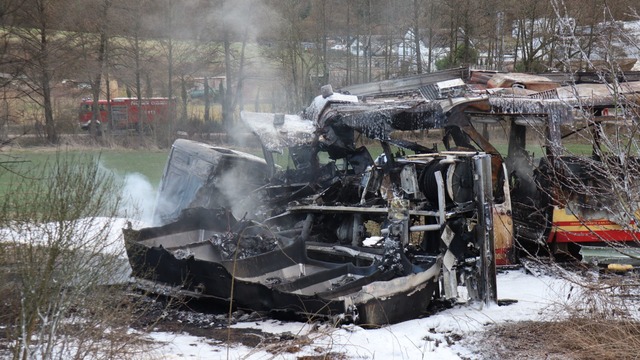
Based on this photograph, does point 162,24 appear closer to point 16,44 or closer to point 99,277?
point 16,44

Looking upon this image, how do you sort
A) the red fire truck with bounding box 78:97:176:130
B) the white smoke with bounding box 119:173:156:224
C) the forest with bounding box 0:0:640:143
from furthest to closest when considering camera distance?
the red fire truck with bounding box 78:97:176:130 → the forest with bounding box 0:0:640:143 → the white smoke with bounding box 119:173:156:224

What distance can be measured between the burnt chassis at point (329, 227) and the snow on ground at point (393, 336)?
22 centimetres

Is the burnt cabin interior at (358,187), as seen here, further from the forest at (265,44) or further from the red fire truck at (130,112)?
the red fire truck at (130,112)

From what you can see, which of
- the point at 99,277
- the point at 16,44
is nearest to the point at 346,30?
the point at 16,44

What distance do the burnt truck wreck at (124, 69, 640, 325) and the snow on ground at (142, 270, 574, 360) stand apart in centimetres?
22

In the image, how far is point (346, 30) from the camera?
40625 millimetres

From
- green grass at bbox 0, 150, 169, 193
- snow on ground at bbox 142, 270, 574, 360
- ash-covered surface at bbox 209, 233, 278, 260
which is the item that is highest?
green grass at bbox 0, 150, 169, 193

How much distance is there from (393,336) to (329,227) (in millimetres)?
3123

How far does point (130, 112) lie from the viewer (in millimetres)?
37750

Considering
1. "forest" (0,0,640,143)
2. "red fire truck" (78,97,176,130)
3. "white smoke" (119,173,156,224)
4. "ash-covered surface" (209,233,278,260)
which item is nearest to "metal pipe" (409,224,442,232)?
"ash-covered surface" (209,233,278,260)

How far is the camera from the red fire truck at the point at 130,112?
36.6 meters

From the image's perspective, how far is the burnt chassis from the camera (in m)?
8.68

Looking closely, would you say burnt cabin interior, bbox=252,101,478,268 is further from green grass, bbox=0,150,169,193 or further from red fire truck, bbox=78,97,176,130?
red fire truck, bbox=78,97,176,130

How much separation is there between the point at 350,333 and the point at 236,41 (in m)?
30.9
